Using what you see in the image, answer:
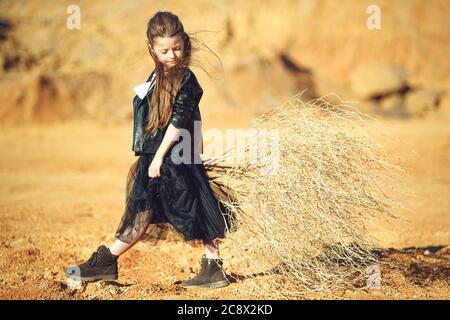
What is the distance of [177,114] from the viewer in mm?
3805

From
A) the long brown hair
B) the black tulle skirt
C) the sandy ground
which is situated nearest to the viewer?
the long brown hair

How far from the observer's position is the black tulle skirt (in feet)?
12.8

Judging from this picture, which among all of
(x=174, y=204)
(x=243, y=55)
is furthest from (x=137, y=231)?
(x=243, y=55)

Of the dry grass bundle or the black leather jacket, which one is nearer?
the black leather jacket

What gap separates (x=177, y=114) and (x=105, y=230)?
107 inches

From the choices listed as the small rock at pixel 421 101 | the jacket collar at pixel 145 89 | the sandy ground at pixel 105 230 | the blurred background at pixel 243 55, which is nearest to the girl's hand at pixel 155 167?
the jacket collar at pixel 145 89

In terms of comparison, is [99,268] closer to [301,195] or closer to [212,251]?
[212,251]

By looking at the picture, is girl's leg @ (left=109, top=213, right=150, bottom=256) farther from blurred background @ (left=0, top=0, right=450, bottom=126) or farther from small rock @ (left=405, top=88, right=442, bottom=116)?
small rock @ (left=405, top=88, right=442, bottom=116)

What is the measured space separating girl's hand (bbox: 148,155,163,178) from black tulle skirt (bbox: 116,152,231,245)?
8 cm

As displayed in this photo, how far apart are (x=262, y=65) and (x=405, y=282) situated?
443 inches

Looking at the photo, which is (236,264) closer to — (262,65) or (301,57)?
(262,65)

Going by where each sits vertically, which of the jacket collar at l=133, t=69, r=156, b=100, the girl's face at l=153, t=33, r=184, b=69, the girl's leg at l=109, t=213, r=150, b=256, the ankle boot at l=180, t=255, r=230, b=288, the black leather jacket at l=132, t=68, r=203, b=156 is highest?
the girl's face at l=153, t=33, r=184, b=69

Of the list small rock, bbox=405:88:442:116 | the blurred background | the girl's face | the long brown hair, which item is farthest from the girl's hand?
small rock, bbox=405:88:442:116

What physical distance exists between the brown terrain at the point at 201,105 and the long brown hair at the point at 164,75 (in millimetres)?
1083
